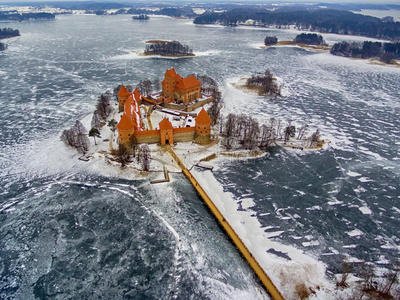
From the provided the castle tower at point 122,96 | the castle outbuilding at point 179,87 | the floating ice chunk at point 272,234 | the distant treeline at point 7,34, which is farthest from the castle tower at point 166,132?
the distant treeline at point 7,34

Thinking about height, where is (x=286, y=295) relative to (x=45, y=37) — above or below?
below

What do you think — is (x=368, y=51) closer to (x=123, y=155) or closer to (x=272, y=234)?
(x=272, y=234)

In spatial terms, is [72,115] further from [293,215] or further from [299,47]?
[299,47]

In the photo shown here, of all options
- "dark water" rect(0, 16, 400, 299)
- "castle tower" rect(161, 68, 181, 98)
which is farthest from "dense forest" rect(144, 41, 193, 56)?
"castle tower" rect(161, 68, 181, 98)

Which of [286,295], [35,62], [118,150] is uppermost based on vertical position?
[35,62]

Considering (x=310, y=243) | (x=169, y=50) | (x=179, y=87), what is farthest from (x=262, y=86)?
(x=169, y=50)

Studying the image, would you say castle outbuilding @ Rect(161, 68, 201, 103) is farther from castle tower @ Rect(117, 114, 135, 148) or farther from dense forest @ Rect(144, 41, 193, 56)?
dense forest @ Rect(144, 41, 193, 56)

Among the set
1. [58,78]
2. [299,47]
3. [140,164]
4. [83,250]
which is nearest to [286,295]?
[83,250]
